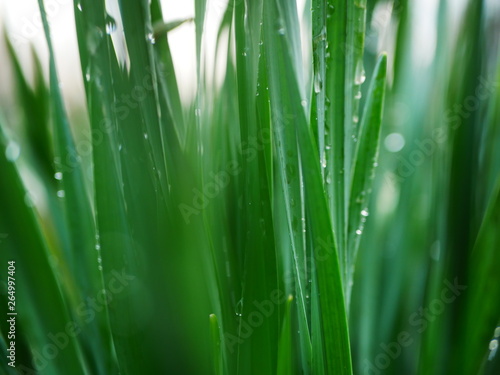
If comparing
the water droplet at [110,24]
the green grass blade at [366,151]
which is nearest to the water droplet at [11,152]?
the water droplet at [110,24]

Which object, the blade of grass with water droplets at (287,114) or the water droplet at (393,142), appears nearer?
the blade of grass with water droplets at (287,114)

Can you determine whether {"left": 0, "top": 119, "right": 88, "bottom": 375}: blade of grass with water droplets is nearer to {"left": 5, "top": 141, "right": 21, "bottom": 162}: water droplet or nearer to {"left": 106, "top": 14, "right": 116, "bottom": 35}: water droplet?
{"left": 5, "top": 141, "right": 21, "bottom": 162}: water droplet

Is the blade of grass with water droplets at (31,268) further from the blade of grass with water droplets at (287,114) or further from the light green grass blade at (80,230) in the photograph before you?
the blade of grass with water droplets at (287,114)

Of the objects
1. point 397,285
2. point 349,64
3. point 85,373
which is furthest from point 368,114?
point 85,373

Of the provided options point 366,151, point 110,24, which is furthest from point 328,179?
point 110,24

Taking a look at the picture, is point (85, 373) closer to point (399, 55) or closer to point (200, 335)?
point (200, 335)

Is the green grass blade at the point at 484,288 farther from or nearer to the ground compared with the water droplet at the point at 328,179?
nearer to the ground

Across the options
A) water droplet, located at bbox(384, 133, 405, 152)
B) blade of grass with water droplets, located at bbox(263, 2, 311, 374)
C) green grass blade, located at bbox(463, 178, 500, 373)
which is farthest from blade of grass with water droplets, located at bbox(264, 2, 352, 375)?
water droplet, located at bbox(384, 133, 405, 152)

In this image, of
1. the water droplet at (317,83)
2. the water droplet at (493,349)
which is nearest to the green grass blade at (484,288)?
the water droplet at (493,349)

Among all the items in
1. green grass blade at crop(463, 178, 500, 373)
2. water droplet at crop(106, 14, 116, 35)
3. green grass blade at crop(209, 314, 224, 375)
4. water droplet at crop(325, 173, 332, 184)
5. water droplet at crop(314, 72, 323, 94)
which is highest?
water droplet at crop(106, 14, 116, 35)

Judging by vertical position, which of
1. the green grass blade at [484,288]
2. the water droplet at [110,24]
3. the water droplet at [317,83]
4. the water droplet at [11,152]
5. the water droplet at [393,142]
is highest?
the water droplet at [393,142]

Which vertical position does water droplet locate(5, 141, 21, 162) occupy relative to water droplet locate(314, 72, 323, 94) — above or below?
below
